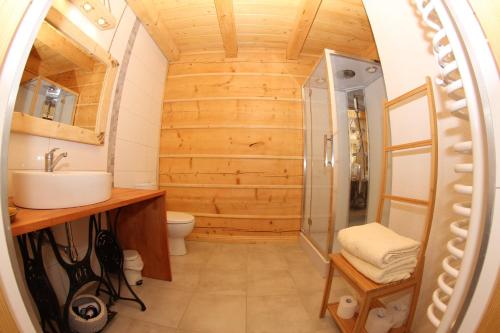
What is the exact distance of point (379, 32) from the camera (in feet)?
3.54

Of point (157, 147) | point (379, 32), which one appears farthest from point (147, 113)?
point (379, 32)

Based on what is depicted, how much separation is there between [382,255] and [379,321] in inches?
15.2

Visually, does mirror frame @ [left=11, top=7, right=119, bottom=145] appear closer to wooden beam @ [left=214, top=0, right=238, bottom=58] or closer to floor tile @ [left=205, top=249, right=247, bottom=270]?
wooden beam @ [left=214, top=0, right=238, bottom=58]

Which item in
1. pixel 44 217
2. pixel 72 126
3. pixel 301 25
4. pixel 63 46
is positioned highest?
pixel 301 25

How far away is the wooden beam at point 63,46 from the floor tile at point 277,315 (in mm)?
1911

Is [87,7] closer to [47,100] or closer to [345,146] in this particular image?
[47,100]

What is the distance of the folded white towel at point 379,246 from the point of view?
751mm

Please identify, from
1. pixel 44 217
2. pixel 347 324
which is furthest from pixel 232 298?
pixel 44 217

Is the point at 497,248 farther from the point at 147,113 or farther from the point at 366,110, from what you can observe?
the point at 147,113

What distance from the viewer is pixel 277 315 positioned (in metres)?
1.04

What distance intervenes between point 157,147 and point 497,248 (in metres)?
2.46

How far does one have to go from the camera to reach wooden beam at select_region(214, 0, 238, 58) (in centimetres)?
149

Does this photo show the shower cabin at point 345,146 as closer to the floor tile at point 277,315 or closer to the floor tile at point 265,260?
the floor tile at point 265,260

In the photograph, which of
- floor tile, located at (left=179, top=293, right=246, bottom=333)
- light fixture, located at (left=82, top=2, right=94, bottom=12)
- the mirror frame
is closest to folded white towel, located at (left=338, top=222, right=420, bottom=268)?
floor tile, located at (left=179, top=293, right=246, bottom=333)
